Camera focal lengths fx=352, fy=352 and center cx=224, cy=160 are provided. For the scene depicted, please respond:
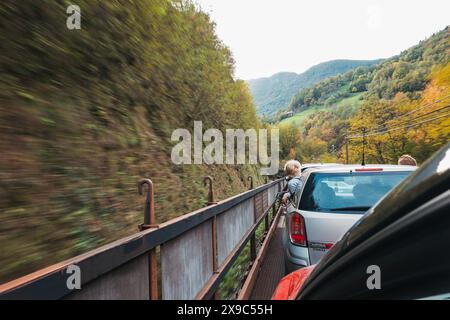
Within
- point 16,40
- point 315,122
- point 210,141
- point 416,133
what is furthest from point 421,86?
point 16,40

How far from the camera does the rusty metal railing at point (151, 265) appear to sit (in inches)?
58.8

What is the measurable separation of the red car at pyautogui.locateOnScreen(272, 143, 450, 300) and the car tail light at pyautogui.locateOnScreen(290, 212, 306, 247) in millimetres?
3549

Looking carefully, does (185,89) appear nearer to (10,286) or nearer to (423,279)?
(10,286)

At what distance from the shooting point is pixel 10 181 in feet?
8.25

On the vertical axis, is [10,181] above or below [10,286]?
above

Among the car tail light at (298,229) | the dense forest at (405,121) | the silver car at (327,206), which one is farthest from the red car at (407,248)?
the dense forest at (405,121)

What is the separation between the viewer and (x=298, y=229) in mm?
4766

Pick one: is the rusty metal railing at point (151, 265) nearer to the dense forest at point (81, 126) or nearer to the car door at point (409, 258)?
the dense forest at point (81, 126)

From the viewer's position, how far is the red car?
0.84 m

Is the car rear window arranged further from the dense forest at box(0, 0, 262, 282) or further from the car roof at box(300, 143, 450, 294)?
the car roof at box(300, 143, 450, 294)

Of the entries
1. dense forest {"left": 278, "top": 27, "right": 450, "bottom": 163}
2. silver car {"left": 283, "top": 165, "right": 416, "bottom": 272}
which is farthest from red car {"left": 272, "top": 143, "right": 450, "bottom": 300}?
dense forest {"left": 278, "top": 27, "right": 450, "bottom": 163}

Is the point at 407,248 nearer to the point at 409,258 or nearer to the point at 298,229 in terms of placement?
the point at 409,258
